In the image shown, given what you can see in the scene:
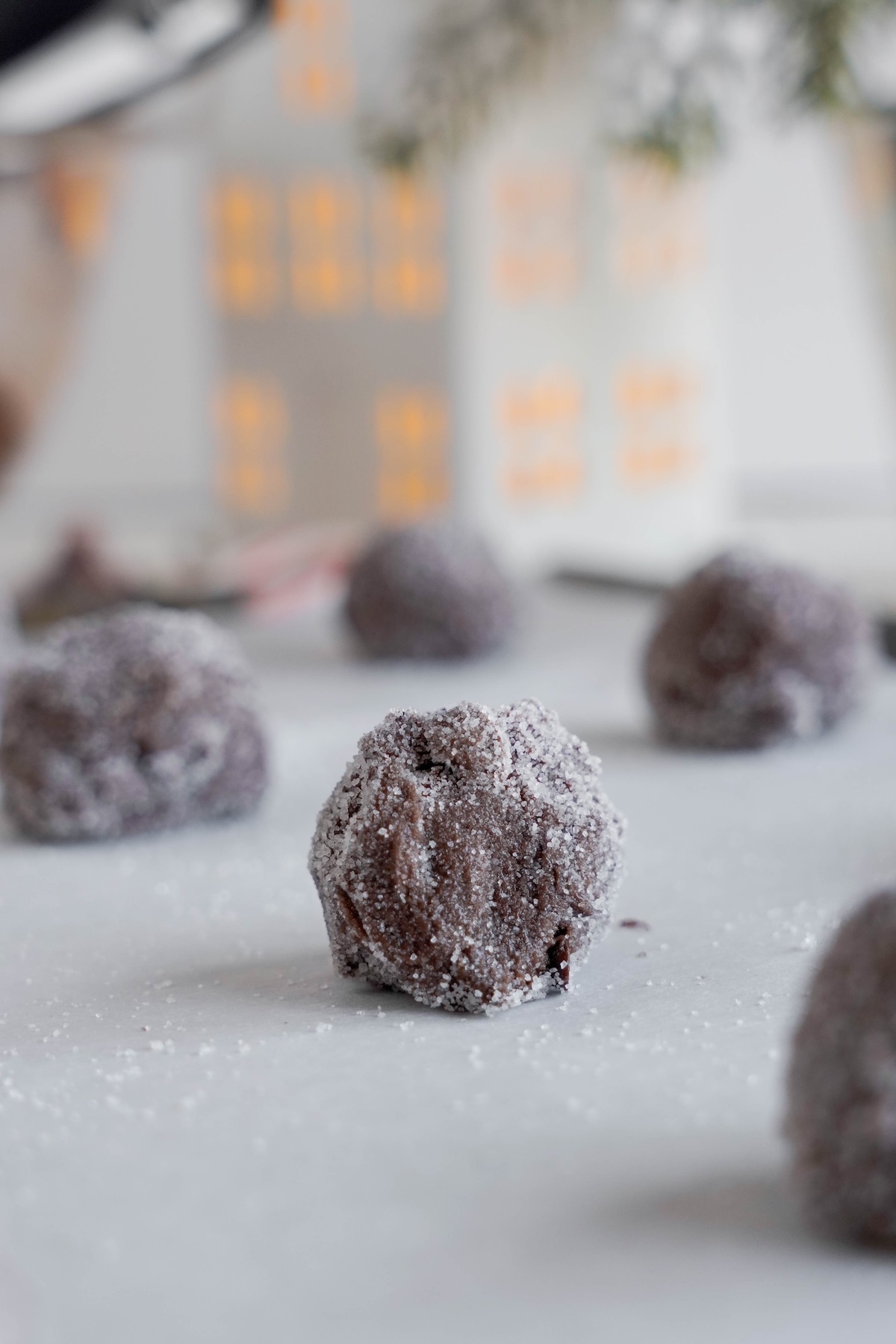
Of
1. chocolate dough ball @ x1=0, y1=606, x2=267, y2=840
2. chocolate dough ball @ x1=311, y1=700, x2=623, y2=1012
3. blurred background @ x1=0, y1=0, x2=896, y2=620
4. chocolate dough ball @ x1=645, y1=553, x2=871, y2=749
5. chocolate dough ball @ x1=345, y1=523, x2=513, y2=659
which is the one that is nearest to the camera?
chocolate dough ball @ x1=311, y1=700, x2=623, y2=1012

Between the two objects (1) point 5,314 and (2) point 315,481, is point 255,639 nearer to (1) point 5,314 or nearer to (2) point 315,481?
(1) point 5,314

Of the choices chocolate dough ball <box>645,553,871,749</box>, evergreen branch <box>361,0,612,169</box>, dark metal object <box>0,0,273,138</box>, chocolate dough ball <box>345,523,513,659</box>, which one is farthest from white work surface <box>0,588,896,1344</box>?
evergreen branch <box>361,0,612,169</box>

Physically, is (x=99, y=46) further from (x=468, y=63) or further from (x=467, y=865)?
(x=467, y=865)

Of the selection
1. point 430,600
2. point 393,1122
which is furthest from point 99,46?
point 393,1122

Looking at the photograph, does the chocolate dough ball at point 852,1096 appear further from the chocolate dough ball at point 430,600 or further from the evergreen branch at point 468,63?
the evergreen branch at point 468,63

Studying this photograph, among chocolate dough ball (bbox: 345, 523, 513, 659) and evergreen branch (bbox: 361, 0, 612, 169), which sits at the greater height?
evergreen branch (bbox: 361, 0, 612, 169)

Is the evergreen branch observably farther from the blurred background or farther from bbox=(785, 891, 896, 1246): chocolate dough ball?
bbox=(785, 891, 896, 1246): chocolate dough ball
